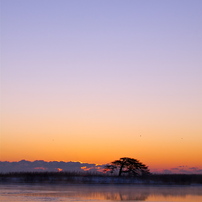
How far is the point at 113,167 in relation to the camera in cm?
5894

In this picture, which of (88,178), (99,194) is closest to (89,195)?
(99,194)

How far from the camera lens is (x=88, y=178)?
183 feet

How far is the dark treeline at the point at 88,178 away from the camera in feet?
Answer: 178

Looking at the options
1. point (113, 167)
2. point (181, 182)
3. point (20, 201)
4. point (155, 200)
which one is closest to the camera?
point (20, 201)

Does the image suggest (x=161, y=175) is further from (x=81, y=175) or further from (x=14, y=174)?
(x=14, y=174)

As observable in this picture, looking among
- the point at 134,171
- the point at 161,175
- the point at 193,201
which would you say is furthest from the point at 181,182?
the point at 193,201

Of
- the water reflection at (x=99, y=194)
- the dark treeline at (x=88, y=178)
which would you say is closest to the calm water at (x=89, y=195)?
the water reflection at (x=99, y=194)

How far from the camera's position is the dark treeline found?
54.3m

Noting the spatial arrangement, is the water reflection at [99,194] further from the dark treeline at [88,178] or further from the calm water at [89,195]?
the dark treeline at [88,178]

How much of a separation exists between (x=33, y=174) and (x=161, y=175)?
17.7 metres

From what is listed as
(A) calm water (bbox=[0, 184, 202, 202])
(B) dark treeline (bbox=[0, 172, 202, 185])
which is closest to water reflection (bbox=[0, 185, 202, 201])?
(A) calm water (bbox=[0, 184, 202, 202])

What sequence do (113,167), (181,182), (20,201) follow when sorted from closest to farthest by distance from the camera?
1. (20,201)
2. (181,182)
3. (113,167)

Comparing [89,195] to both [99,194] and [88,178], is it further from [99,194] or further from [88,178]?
[88,178]

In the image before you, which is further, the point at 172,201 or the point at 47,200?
the point at 172,201
